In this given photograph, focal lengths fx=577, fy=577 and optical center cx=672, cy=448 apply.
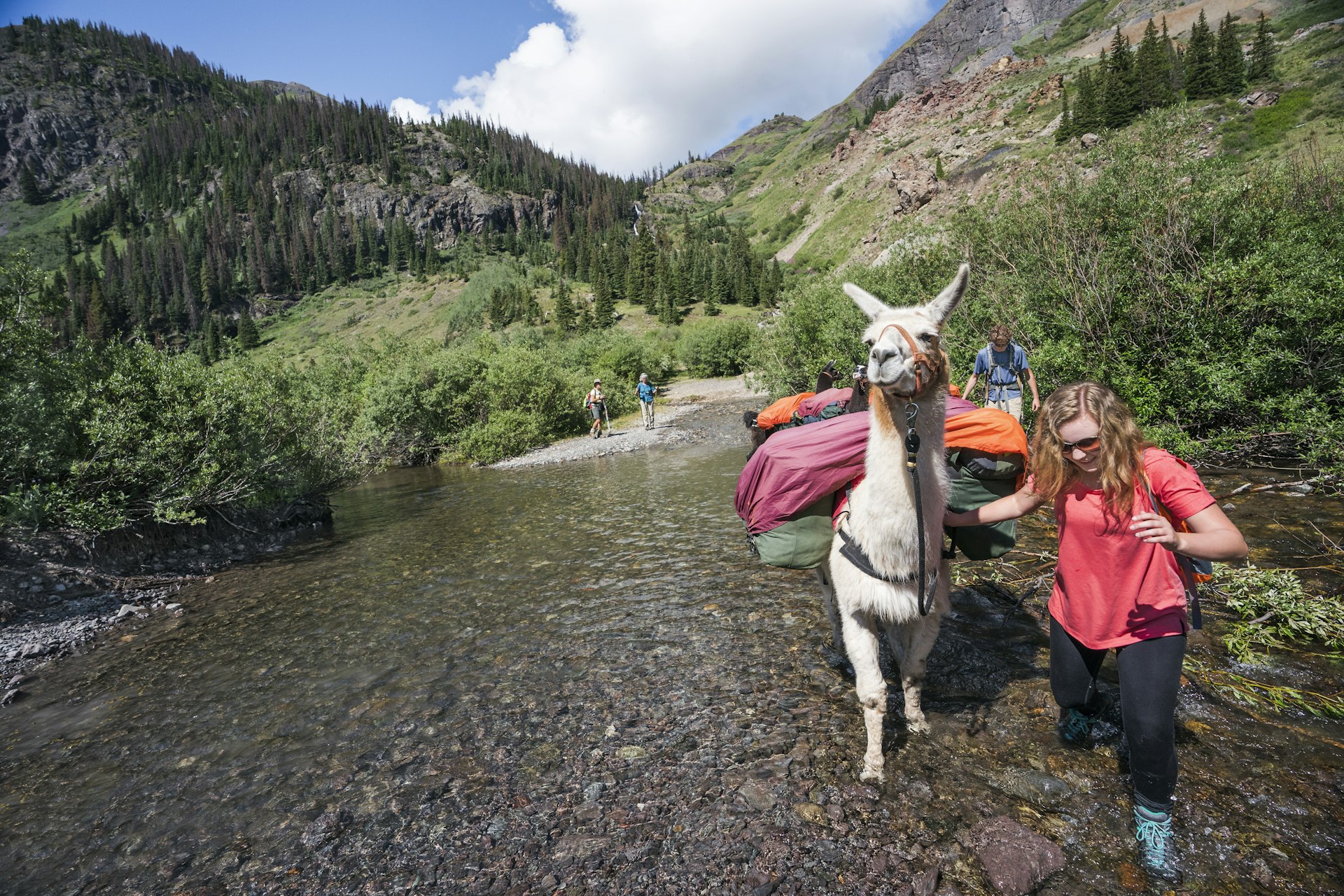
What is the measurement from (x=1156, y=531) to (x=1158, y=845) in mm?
1797

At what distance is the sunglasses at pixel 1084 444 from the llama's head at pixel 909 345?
0.72 m

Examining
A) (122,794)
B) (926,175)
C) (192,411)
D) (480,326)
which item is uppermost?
(926,175)

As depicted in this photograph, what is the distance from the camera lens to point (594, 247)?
126562mm

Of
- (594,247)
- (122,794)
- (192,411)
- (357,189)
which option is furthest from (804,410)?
(357,189)

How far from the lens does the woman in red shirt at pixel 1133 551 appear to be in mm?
2848

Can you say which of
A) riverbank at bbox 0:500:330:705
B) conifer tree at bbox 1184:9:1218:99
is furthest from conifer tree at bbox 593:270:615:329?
conifer tree at bbox 1184:9:1218:99

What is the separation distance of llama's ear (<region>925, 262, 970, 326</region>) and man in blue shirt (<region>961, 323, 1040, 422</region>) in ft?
23.0

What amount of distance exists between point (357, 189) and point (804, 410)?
219 meters

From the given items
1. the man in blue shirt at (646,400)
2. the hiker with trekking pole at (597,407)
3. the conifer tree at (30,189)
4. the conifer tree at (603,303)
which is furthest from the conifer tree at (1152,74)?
the conifer tree at (30,189)

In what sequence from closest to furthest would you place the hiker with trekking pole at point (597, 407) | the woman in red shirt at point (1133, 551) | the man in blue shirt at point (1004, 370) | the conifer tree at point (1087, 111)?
1. the woman in red shirt at point (1133, 551)
2. the man in blue shirt at point (1004, 370)
3. the hiker with trekking pole at point (597, 407)
4. the conifer tree at point (1087, 111)

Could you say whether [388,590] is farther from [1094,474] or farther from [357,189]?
[357,189]

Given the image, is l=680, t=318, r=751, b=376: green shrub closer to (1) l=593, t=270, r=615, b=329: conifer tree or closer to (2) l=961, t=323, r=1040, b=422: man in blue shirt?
(1) l=593, t=270, r=615, b=329: conifer tree

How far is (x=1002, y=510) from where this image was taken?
362 centimetres

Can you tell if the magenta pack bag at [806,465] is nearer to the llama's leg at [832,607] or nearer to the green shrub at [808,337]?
the llama's leg at [832,607]
